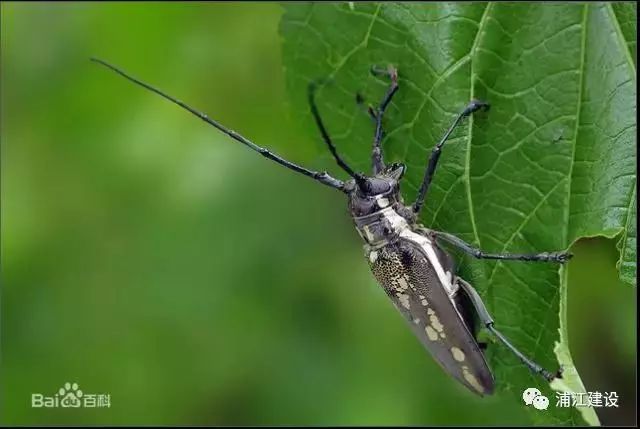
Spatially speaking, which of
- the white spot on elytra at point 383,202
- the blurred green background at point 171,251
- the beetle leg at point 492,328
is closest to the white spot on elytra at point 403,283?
the beetle leg at point 492,328

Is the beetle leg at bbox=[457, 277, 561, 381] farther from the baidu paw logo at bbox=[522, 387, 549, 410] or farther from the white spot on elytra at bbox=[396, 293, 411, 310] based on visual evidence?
the white spot on elytra at bbox=[396, 293, 411, 310]

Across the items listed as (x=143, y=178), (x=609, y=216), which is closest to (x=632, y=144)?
(x=609, y=216)

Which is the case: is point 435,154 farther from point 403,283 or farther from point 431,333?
point 431,333

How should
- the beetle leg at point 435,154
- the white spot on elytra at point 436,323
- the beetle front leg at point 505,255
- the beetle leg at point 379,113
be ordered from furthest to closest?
the white spot on elytra at point 436,323 → the beetle leg at point 379,113 → the beetle leg at point 435,154 → the beetle front leg at point 505,255

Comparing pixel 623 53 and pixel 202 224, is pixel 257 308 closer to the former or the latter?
pixel 202 224

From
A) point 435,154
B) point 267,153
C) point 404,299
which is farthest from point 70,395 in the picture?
point 435,154

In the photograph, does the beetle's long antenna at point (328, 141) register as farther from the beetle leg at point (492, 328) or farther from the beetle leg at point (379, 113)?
the beetle leg at point (492, 328)
